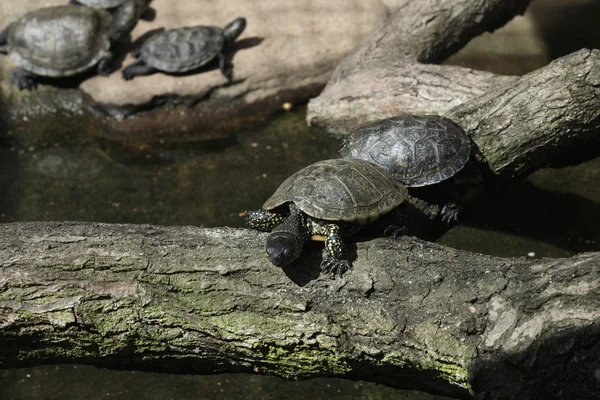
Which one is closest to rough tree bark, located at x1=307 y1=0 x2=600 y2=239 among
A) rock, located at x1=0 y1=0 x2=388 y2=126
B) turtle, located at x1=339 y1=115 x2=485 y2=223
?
turtle, located at x1=339 y1=115 x2=485 y2=223

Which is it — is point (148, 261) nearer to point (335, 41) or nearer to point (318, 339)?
point (318, 339)

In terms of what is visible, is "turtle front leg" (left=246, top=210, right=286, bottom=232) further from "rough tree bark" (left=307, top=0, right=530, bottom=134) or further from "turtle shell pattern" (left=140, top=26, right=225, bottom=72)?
"turtle shell pattern" (left=140, top=26, right=225, bottom=72)

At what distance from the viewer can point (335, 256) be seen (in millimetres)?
2762

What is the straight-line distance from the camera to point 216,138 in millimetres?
6156

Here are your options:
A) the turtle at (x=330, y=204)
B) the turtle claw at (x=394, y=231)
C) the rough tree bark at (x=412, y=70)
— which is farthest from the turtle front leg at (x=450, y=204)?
the rough tree bark at (x=412, y=70)

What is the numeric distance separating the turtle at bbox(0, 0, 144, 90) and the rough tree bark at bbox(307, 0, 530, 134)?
9.67ft

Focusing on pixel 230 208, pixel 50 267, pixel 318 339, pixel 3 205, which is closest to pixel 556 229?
pixel 230 208

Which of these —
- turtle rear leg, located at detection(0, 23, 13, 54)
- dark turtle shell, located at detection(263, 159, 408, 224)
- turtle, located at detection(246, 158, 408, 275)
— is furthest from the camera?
turtle rear leg, located at detection(0, 23, 13, 54)

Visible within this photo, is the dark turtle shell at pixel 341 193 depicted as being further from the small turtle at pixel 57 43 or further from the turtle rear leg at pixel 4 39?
the turtle rear leg at pixel 4 39

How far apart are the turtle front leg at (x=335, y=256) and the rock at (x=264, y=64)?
3928 mm

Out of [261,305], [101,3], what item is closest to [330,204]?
[261,305]

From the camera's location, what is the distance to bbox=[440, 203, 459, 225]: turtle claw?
3555 mm

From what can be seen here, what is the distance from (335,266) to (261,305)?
36cm

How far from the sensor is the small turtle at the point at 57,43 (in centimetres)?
672
